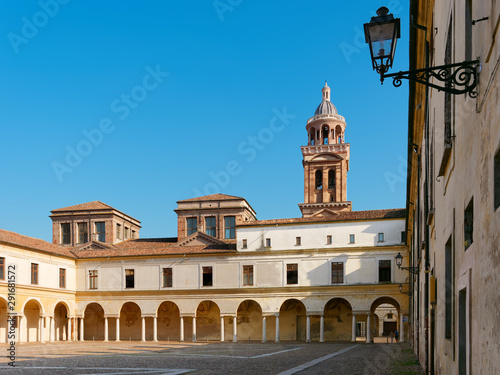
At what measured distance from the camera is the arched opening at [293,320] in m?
39.9

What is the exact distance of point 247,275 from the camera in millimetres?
39031

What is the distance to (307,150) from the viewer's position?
60469 millimetres

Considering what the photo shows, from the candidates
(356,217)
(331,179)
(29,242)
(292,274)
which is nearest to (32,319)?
(29,242)

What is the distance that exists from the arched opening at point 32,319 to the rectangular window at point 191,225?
14.9m

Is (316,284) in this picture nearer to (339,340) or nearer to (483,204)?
(339,340)

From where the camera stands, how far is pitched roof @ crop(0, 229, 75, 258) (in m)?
35.1

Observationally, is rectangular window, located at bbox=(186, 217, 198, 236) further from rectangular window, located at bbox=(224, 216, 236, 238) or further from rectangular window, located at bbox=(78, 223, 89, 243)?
rectangular window, located at bbox=(78, 223, 89, 243)

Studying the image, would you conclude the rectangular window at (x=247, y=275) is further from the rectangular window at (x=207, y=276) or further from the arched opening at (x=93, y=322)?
the arched opening at (x=93, y=322)

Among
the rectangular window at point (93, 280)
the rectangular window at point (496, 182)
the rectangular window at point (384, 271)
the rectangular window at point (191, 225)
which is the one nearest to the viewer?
the rectangular window at point (496, 182)

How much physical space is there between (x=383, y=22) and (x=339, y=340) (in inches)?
1456

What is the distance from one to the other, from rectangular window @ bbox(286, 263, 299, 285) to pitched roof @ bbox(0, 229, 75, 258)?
1708 centimetres

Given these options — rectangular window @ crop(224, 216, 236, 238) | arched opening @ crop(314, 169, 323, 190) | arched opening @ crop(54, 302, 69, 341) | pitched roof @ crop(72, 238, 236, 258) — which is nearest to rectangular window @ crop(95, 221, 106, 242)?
pitched roof @ crop(72, 238, 236, 258)

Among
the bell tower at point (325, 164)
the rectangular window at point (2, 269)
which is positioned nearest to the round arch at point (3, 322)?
the rectangular window at point (2, 269)

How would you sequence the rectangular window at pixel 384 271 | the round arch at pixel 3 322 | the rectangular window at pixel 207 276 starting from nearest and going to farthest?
the round arch at pixel 3 322, the rectangular window at pixel 384 271, the rectangular window at pixel 207 276
